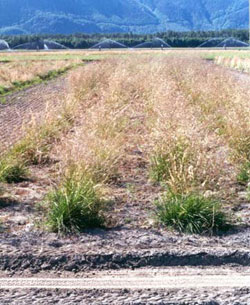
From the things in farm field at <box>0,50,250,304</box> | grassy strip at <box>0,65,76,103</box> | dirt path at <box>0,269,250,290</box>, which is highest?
farm field at <box>0,50,250,304</box>

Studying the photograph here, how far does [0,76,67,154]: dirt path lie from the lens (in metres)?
11.4

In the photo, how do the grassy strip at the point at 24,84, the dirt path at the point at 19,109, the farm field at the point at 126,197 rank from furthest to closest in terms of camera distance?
1. the grassy strip at the point at 24,84
2. the dirt path at the point at 19,109
3. the farm field at the point at 126,197

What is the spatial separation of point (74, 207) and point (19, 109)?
11.3 meters

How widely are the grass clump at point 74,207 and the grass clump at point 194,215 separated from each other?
645mm

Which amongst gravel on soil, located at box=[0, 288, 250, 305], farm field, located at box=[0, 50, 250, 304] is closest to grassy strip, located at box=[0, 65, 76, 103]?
farm field, located at box=[0, 50, 250, 304]

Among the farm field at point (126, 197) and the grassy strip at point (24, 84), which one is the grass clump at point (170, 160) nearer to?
the farm field at point (126, 197)

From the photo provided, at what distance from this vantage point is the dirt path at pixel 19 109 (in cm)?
1143

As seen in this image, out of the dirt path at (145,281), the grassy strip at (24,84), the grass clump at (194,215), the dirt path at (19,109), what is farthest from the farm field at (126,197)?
the grassy strip at (24,84)

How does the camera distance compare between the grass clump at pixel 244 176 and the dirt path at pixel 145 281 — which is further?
the grass clump at pixel 244 176

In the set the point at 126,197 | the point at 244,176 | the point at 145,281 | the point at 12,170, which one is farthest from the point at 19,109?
the point at 145,281

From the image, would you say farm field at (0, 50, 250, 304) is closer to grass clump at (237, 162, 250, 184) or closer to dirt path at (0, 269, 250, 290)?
grass clump at (237, 162, 250, 184)

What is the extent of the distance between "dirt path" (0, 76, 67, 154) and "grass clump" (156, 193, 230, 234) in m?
3.37

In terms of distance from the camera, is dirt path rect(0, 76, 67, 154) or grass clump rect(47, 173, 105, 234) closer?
grass clump rect(47, 173, 105, 234)

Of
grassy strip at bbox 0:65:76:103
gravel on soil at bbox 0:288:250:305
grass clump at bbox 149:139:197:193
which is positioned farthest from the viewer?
grassy strip at bbox 0:65:76:103
